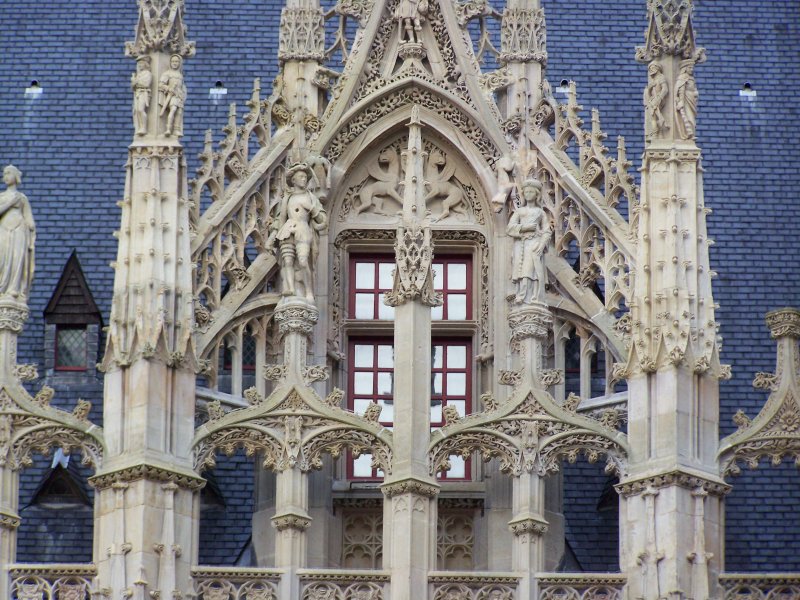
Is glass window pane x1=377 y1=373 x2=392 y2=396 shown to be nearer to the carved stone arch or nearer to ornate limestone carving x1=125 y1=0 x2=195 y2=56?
the carved stone arch

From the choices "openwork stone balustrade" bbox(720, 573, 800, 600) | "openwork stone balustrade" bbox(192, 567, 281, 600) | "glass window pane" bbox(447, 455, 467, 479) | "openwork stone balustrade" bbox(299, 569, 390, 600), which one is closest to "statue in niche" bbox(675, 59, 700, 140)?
"glass window pane" bbox(447, 455, 467, 479)

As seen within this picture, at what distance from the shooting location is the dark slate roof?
41594 millimetres

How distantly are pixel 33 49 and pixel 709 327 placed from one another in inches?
438

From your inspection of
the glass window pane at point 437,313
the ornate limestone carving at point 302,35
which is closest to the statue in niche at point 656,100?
the glass window pane at point 437,313

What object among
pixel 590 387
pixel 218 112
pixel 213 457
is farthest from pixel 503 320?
pixel 218 112

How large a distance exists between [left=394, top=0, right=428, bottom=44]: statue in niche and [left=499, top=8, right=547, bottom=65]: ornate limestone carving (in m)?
0.93

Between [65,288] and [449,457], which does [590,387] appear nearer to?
[449,457]

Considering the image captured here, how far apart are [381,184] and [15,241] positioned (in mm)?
4316

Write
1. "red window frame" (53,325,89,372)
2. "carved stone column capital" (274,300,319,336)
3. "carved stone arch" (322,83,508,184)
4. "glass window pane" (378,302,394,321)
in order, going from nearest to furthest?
"carved stone column capital" (274,300,319,336)
"glass window pane" (378,302,394,321)
"carved stone arch" (322,83,508,184)
"red window frame" (53,325,89,372)

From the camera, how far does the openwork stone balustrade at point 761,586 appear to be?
3678cm

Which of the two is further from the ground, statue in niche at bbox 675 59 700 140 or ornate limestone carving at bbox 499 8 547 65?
ornate limestone carving at bbox 499 8 547 65

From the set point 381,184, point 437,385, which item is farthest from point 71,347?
point 437,385

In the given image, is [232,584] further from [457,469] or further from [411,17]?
[411,17]

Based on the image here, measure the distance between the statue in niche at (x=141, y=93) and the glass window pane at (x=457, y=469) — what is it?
4.87 meters
